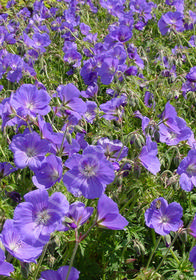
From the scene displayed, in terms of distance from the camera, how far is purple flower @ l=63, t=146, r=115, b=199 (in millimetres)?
1713

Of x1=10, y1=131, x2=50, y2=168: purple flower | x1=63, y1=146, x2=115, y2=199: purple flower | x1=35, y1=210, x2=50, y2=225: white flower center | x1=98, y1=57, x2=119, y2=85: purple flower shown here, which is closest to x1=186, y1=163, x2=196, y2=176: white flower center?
x1=63, y1=146, x2=115, y2=199: purple flower

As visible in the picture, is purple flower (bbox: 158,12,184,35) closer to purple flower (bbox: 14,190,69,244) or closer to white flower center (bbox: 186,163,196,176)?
white flower center (bbox: 186,163,196,176)

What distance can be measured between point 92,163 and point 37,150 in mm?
323

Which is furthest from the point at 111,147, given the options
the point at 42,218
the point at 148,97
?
the point at 148,97

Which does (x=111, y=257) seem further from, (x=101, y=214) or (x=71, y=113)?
(x=71, y=113)

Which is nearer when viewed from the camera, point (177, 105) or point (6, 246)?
point (6, 246)

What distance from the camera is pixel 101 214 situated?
4.99 ft

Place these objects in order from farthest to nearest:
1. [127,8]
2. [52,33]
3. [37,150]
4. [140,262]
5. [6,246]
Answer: [127,8]
[52,33]
[140,262]
[37,150]
[6,246]

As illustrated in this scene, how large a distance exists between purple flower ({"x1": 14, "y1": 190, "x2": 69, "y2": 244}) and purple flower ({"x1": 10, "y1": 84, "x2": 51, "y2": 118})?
2.28 feet

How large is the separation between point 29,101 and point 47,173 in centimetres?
58

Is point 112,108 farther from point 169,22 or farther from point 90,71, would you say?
point 169,22

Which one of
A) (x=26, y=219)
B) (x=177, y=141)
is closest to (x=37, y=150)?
(x=26, y=219)

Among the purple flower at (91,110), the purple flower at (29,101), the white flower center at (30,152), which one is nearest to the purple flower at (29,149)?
the white flower center at (30,152)

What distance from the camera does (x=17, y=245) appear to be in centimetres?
163
